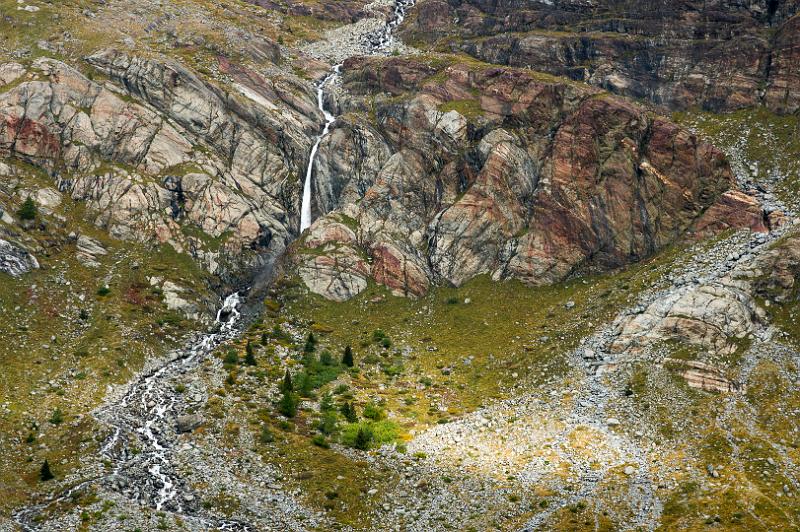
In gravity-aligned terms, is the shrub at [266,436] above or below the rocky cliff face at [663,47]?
below

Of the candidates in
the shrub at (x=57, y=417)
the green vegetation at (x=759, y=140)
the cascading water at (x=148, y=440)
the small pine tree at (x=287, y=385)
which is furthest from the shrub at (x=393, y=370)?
the green vegetation at (x=759, y=140)

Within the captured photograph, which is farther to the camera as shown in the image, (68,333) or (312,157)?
(312,157)

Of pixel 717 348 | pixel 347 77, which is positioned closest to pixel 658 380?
pixel 717 348

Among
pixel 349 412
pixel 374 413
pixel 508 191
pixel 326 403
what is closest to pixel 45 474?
pixel 326 403

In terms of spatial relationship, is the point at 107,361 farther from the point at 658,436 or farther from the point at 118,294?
the point at 658,436

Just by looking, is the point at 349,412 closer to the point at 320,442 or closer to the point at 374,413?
the point at 374,413

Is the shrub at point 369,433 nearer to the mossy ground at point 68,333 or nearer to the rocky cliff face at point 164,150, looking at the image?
the mossy ground at point 68,333
